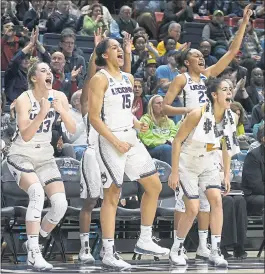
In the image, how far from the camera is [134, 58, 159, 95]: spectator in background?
13.8 metres

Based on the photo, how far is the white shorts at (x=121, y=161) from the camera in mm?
8453

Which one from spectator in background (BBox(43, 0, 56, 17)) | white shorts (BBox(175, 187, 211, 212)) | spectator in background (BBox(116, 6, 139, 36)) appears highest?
spectator in background (BBox(43, 0, 56, 17))

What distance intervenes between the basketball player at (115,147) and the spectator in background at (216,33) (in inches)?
315

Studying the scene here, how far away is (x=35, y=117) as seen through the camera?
8.52 metres

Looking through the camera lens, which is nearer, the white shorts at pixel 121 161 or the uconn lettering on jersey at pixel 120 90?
the white shorts at pixel 121 161

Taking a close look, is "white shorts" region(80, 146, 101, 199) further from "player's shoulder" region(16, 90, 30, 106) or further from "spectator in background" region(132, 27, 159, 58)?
"spectator in background" region(132, 27, 159, 58)

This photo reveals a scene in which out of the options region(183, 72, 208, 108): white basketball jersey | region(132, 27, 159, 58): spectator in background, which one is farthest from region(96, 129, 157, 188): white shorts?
region(132, 27, 159, 58): spectator in background

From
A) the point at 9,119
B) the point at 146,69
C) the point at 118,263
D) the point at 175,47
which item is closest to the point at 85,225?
the point at 118,263

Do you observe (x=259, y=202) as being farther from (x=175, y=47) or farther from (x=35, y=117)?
(x=175, y=47)

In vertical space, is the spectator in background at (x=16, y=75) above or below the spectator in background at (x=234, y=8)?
below

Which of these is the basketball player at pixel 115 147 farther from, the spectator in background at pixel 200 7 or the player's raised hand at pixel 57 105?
the spectator in background at pixel 200 7

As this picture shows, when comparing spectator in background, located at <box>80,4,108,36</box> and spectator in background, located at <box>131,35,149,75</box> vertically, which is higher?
spectator in background, located at <box>80,4,108,36</box>

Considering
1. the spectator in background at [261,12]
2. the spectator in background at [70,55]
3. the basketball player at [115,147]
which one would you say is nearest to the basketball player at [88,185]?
the basketball player at [115,147]

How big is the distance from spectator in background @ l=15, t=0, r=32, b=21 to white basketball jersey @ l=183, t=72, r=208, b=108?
6971mm
